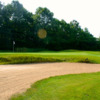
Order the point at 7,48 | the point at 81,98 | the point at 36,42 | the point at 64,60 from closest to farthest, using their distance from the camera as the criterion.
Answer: the point at 81,98 < the point at 64,60 < the point at 7,48 < the point at 36,42

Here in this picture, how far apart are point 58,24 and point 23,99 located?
50.6 m

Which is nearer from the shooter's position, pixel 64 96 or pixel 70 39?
pixel 64 96

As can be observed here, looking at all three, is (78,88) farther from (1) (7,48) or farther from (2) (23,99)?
(1) (7,48)

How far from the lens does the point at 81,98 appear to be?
448 centimetres

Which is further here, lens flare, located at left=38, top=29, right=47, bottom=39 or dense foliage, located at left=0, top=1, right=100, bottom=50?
lens flare, located at left=38, top=29, right=47, bottom=39

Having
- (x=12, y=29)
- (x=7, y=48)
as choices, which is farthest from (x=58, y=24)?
(x=7, y=48)

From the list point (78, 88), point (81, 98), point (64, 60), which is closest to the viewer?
point (81, 98)

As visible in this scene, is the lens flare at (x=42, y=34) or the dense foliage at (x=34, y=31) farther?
the lens flare at (x=42, y=34)

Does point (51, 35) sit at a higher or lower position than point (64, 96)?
higher

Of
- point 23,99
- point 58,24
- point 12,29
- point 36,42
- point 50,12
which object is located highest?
point 50,12

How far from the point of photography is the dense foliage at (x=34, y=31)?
43469mm

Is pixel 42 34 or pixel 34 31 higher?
pixel 34 31

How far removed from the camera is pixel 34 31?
47.6 m

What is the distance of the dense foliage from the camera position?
143 ft
